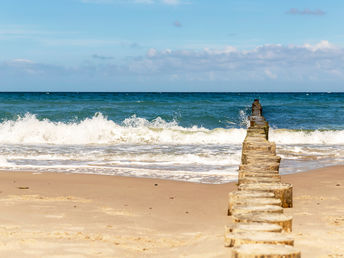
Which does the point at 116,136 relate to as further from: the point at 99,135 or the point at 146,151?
the point at 146,151

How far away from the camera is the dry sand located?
4.78 metres

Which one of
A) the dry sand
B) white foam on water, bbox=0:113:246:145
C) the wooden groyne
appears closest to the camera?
the wooden groyne

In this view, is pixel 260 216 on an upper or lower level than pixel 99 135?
upper

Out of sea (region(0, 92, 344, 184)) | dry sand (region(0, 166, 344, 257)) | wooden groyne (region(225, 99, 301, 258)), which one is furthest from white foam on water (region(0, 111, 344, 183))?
wooden groyne (region(225, 99, 301, 258))

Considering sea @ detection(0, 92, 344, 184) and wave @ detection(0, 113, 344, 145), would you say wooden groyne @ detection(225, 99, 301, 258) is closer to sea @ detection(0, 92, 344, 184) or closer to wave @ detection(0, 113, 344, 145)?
sea @ detection(0, 92, 344, 184)

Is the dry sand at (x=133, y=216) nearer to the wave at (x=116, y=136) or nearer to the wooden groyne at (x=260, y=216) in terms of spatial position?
the wooden groyne at (x=260, y=216)

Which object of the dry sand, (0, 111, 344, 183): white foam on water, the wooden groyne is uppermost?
the wooden groyne

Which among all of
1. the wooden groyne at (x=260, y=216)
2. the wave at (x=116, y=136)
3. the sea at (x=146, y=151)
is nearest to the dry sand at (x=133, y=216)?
the wooden groyne at (x=260, y=216)

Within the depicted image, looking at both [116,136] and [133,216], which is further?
[116,136]

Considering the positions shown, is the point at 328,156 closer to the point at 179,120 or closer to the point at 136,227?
the point at 136,227

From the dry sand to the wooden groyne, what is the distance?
525mm

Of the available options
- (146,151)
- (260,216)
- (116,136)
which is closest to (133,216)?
(260,216)

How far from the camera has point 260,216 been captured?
147 inches

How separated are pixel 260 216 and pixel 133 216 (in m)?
3.01
